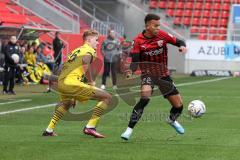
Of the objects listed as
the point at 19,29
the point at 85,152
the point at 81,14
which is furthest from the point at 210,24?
the point at 85,152

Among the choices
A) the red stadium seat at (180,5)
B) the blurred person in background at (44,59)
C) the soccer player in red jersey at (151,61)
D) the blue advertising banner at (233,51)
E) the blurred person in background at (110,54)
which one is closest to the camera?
the soccer player in red jersey at (151,61)

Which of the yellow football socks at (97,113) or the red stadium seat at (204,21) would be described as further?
the red stadium seat at (204,21)

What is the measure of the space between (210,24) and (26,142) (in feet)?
111

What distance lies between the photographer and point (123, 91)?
2292cm

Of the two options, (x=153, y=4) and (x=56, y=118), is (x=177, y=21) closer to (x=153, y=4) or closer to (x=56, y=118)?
(x=153, y=4)

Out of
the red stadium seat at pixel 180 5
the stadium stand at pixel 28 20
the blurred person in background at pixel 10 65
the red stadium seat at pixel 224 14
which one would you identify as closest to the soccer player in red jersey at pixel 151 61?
the blurred person in background at pixel 10 65

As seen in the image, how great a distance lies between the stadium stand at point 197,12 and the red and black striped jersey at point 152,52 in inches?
1250

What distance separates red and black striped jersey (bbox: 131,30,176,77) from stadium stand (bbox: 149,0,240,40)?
31757 millimetres

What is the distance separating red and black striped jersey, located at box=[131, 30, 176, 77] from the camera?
37.3 feet

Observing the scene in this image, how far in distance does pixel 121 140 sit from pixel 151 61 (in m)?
1.38

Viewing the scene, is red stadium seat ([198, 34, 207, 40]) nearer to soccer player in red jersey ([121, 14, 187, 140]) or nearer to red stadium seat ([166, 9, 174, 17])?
red stadium seat ([166, 9, 174, 17])

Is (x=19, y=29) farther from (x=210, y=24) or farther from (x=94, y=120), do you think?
(x=210, y=24)

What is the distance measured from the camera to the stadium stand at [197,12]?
43688 mm

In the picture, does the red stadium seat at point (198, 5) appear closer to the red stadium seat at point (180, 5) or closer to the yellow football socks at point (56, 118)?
the red stadium seat at point (180, 5)
